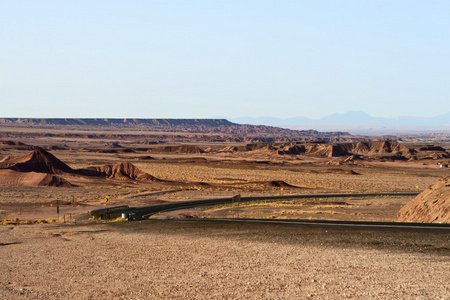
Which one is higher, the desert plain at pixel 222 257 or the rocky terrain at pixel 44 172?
the desert plain at pixel 222 257

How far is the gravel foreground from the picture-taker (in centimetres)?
1667

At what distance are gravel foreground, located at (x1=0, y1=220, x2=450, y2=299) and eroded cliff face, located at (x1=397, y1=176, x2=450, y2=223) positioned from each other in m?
7.84

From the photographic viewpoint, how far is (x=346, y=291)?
16109 mm

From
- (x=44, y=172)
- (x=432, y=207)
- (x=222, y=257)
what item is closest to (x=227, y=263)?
(x=222, y=257)

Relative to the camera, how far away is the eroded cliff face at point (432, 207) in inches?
1367

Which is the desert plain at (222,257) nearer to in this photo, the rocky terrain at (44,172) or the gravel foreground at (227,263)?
the gravel foreground at (227,263)

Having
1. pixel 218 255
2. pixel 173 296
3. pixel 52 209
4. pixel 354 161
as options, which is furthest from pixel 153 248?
pixel 354 161

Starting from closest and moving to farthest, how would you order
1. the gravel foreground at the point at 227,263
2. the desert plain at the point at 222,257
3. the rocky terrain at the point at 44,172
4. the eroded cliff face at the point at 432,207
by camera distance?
1. the gravel foreground at the point at 227,263
2. the desert plain at the point at 222,257
3. the eroded cliff face at the point at 432,207
4. the rocky terrain at the point at 44,172

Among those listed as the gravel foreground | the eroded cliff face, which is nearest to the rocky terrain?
the gravel foreground

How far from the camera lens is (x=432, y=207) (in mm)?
36156

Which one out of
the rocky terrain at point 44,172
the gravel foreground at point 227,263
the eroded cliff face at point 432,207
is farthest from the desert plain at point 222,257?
the rocky terrain at point 44,172

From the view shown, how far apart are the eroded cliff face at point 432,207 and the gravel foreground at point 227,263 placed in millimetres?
7841

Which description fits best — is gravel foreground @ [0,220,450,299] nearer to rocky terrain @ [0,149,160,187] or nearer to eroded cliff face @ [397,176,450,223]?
eroded cliff face @ [397,176,450,223]

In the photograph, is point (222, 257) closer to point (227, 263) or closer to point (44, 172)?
point (227, 263)
